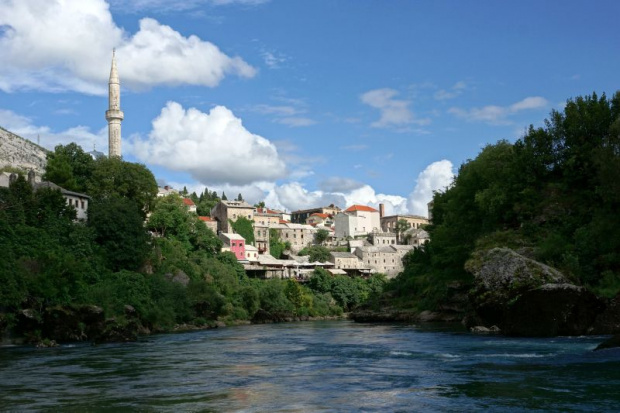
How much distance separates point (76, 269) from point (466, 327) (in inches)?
1149

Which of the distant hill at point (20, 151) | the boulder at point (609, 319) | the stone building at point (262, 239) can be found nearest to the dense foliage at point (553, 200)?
the boulder at point (609, 319)

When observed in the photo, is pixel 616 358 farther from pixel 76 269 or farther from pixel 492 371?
pixel 76 269

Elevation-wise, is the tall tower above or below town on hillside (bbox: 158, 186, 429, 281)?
above

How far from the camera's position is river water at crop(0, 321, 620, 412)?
764 inches

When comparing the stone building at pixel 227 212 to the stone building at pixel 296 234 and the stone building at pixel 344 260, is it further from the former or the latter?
the stone building at pixel 344 260

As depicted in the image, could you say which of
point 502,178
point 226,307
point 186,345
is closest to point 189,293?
point 226,307

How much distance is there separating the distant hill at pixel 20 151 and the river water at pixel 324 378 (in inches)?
5546

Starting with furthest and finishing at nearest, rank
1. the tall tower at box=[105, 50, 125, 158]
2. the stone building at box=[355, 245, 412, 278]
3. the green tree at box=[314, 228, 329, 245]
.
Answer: the green tree at box=[314, 228, 329, 245] → the stone building at box=[355, 245, 412, 278] → the tall tower at box=[105, 50, 125, 158]

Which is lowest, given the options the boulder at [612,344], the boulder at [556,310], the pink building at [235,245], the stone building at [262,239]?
the boulder at [612,344]

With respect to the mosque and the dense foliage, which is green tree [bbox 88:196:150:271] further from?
the mosque

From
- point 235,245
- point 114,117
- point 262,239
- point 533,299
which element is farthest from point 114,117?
point 533,299

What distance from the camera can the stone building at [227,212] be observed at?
149m

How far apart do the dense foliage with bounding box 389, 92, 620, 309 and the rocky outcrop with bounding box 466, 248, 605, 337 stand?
77.8 inches

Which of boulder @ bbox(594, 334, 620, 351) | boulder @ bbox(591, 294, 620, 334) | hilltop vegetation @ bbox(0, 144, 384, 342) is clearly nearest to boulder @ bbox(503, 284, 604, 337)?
boulder @ bbox(591, 294, 620, 334)
